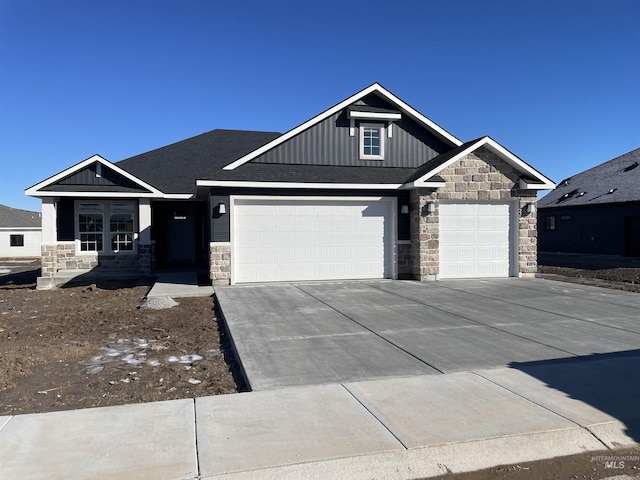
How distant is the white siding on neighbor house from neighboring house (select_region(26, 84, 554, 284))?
26.9m

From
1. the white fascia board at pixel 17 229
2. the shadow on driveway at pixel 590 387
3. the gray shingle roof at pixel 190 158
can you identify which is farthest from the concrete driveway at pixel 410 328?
the white fascia board at pixel 17 229

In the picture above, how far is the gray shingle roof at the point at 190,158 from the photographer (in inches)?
743

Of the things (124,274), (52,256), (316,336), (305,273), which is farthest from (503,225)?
(52,256)

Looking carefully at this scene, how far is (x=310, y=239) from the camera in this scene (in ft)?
46.9

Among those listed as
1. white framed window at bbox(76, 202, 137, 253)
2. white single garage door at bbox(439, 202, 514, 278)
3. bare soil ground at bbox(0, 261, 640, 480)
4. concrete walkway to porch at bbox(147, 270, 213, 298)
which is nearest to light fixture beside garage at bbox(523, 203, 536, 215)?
white single garage door at bbox(439, 202, 514, 278)

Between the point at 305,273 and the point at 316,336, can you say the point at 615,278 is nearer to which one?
the point at 305,273

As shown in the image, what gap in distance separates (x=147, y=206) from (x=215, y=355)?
1106 cm

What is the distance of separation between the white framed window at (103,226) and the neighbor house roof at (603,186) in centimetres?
2391

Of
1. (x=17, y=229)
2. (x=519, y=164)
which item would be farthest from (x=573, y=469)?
(x=17, y=229)

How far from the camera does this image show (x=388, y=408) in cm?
461

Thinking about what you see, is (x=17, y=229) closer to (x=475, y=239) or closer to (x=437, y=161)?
(x=437, y=161)

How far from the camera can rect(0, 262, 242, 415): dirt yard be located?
5320mm

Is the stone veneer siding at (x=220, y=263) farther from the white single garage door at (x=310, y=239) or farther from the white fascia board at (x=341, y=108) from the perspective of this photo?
the white fascia board at (x=341, y=108)

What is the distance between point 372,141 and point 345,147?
95 centimetres
